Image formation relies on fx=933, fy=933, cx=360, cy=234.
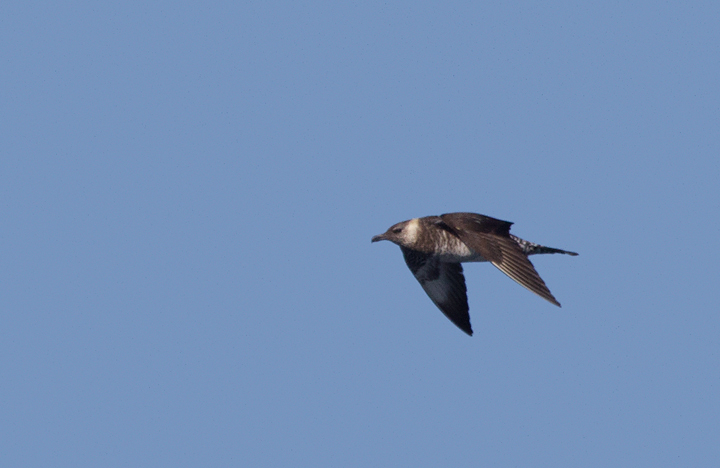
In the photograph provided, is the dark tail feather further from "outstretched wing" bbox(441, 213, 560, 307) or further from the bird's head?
the bird's head

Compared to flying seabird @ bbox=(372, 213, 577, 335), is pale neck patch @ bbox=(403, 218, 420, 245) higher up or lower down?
higher up

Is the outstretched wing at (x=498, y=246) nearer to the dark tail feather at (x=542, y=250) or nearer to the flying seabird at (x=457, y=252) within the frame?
the flying seabird at (x=457, y=252)

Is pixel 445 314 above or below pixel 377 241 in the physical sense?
below

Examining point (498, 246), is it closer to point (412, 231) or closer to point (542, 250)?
point (542, 250)

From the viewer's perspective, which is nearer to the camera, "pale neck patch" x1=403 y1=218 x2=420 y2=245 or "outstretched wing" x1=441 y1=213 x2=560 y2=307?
"outstretched wing" x1=441 y1=213 x2=560 y2=307

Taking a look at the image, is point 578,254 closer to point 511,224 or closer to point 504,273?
point 511,224

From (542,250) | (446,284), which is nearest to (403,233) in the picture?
(446,284)

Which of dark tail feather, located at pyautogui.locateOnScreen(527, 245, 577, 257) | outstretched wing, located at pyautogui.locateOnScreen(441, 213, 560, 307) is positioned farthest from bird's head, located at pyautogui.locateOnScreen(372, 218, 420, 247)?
dark tail feather, located at pyautogui.locateOnScreen(527, 245, 577, 257)

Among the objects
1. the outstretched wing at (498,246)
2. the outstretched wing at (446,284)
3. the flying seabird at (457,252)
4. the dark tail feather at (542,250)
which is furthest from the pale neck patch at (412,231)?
the dark tail feather at (542,250)

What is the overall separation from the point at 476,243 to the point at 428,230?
1.00 m

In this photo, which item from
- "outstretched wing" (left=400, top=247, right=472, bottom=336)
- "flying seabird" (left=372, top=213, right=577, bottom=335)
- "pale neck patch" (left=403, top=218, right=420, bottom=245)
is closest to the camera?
"flying seabird" (left=372, top=213, right=577, bottom=335)

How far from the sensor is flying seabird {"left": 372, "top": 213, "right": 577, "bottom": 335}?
1212 centimetres

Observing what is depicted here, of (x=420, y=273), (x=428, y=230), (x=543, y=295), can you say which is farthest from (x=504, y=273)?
(x=420, y=273)

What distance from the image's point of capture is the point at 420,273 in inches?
562
